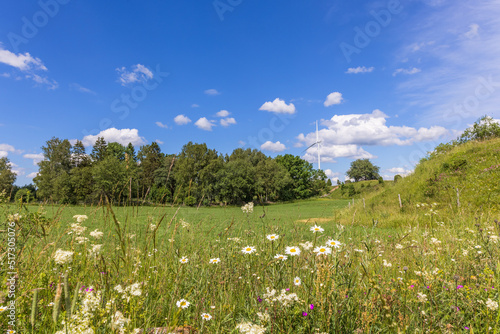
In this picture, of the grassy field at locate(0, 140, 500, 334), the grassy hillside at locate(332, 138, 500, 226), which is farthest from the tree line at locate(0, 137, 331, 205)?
the grassy field at locate(0, 140, 500, 334)

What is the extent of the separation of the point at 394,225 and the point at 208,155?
4842 centimetres

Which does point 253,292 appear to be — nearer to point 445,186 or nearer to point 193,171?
point 445,186

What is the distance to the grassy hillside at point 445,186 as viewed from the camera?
13680 millimetres

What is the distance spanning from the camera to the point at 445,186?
15797 mm

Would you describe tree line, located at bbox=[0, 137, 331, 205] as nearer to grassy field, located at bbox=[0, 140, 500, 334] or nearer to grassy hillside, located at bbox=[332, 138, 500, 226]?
grassy hillside, located at bbox=[332, 138, 500, 226]

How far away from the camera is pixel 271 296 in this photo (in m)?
1.77

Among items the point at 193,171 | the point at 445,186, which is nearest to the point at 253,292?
the point at 445,186

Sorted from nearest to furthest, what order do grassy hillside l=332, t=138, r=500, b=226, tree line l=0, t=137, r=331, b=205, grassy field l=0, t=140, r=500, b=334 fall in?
1. grassy field l=0, t=140, r=500, b=334
2. grassy hillside l=332, t=138, r=500, b=226
3. tree line l=0, t=137, r=331, b=205

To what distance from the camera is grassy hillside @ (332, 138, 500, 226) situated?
13.7m

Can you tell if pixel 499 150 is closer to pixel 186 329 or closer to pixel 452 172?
pixel 452 172

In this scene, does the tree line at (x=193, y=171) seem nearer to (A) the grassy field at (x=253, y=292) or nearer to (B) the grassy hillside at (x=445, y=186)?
(B) the grassy hillside at (x=445, y=186)

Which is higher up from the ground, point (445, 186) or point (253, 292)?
point (445, 186)

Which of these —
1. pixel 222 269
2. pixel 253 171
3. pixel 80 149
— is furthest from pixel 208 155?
pixel 222 269

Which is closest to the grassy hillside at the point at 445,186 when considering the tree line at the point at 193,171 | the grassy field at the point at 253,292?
the grassy field at the point at 253,292
